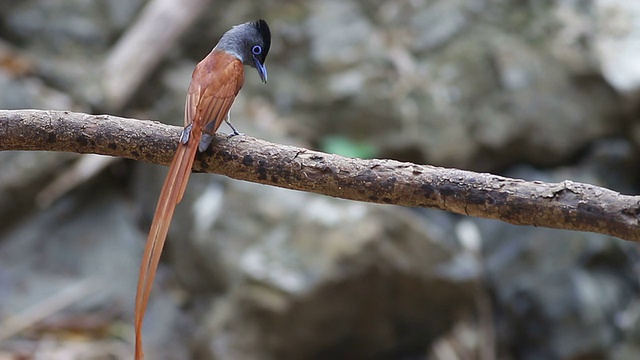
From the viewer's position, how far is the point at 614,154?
6367 millimetres

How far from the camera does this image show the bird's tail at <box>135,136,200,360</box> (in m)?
1.83

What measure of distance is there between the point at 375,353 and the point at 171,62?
10.3 feet

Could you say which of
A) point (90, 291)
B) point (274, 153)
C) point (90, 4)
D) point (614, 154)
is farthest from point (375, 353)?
point (90, 4)

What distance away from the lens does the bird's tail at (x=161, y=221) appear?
1.83m

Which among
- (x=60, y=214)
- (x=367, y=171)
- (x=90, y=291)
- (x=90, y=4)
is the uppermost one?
(x=90, y=4)

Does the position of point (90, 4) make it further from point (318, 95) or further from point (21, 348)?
point (21, 348)

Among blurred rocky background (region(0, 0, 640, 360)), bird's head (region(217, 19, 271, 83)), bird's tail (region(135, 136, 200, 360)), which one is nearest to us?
bird's tail (region(135, 136, 200, 360))

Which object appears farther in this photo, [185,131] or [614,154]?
[614,154]

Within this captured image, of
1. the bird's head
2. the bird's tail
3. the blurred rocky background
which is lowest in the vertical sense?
the bird's tail

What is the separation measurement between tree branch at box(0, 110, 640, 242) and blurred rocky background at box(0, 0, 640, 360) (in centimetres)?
264

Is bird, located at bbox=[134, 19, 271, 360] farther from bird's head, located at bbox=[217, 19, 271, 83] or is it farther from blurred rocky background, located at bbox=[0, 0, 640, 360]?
blurred rocky background, located at bbox=[0, 0, 640, 360]

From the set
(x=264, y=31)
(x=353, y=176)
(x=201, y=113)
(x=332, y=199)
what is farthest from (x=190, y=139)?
(x=332, y=199)

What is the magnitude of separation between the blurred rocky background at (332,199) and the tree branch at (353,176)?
8.67ft

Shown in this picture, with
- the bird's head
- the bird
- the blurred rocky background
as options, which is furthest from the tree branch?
the blurred rocky background
